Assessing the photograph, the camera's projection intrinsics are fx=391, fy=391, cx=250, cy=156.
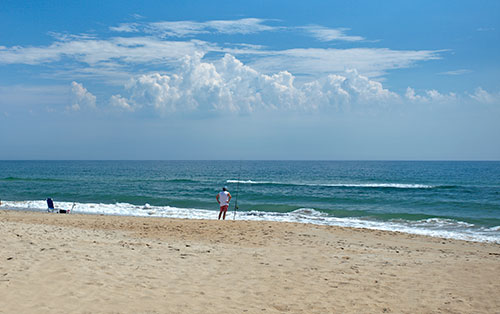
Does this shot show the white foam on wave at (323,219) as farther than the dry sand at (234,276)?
Yes

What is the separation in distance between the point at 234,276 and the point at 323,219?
13.3 metres

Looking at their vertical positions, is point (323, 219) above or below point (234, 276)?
below

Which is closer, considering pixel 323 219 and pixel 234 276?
pixel 234 276

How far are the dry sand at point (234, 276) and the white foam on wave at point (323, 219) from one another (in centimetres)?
478

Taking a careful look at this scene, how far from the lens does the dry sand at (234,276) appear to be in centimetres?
590

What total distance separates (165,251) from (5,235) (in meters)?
4.00

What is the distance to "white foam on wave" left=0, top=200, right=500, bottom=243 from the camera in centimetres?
1620

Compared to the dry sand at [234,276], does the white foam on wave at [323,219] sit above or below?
below

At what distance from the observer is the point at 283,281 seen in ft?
23.6

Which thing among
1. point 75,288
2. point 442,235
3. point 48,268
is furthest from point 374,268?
point 442,235

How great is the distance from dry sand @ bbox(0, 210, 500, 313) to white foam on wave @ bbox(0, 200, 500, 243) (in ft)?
15.7

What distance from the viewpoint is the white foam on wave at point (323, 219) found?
16.2 meters

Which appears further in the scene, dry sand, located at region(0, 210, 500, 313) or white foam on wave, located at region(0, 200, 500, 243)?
white foam on wave, located at region(0, 200, 500, 243)

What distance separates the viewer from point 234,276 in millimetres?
7445
